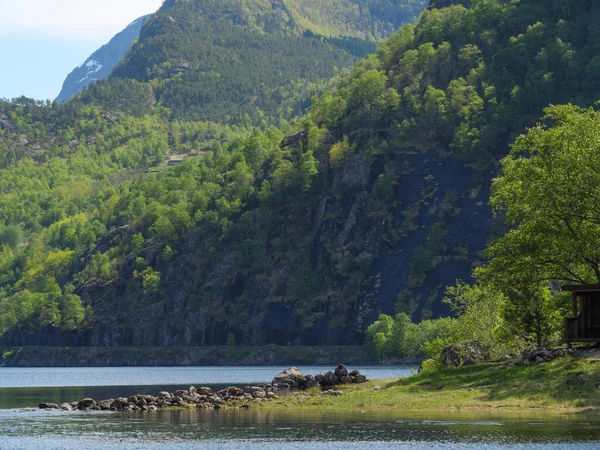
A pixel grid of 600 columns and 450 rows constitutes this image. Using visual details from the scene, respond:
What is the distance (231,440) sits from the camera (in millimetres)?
64750

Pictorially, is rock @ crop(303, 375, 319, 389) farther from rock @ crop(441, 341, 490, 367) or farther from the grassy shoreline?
rock @ crop(441, 341, 490, 367)

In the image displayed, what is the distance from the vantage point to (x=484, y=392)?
77375 mm

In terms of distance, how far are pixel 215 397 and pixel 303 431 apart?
2578 cm

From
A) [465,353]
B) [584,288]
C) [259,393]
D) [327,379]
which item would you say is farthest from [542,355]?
[259,393]

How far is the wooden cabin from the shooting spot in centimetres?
8050

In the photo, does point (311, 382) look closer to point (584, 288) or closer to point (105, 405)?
point (105, 405)

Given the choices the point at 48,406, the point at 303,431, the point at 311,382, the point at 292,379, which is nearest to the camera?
the point at 303,431

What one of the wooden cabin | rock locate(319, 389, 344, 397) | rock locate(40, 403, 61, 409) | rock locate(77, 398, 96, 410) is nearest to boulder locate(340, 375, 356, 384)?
rock locate(319, 389, 344, 397)

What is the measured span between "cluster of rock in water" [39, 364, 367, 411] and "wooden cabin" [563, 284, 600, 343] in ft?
63.9

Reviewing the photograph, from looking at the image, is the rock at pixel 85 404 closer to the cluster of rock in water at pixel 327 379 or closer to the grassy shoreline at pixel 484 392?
the cluster of rock in water at pixel 327 379

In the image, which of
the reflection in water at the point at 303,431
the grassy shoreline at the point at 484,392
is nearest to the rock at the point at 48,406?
the reflection in water at the point at 303,431

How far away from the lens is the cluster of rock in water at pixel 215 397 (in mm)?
90812

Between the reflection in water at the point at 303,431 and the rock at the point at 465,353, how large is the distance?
16.0 metres

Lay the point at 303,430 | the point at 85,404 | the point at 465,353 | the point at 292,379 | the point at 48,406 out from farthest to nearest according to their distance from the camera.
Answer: the point at 292,379
the point at 48,406
the point at 85,404
the point at 465,353
the point at 303,430
